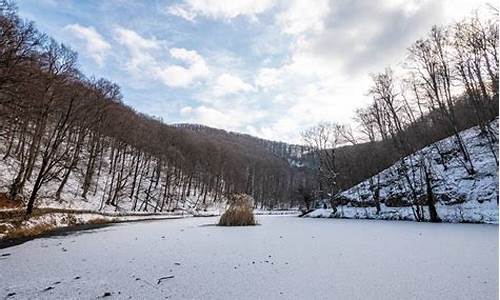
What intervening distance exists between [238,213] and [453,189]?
13.6 m

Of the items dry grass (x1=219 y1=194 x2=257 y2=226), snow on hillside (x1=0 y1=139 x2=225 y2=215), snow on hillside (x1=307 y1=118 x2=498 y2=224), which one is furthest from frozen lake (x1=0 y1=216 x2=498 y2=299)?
snow on hillside (x1=0 y1=139 x2=225 y2=215)

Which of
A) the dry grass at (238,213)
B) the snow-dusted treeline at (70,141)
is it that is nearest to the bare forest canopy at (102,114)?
the snow-dusted treeline at (70,141)

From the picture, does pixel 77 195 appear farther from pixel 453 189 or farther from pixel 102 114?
pixel 453 189

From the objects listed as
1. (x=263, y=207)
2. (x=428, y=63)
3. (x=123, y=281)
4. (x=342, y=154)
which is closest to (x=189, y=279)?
(x=123, y=281)

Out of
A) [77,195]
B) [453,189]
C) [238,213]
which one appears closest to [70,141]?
[77,195]

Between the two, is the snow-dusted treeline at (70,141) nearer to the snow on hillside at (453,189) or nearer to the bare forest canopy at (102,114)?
the bare forest canopy at (102,114)

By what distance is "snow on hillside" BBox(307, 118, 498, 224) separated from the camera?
1653cm

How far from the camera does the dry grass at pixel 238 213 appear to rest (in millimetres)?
15328

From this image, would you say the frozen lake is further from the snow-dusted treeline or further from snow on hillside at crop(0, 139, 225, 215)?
snow on hillside at crop(0, 139, 225, 215)

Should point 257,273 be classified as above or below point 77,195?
below

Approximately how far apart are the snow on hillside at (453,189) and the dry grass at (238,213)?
34.9ft

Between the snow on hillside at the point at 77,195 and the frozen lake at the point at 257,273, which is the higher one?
the snow on hillside at the point at 77,195

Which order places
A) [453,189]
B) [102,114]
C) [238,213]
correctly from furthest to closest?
1. [102,114]
2. [453,189]
3. [238,213]

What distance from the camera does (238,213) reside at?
15.3 metres
